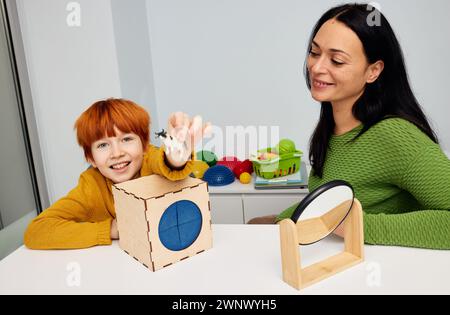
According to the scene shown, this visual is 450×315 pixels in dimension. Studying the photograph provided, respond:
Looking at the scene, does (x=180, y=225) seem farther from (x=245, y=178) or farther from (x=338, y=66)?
(x=245, y=178)

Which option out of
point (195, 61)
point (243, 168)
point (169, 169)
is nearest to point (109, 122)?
point (169, 169)

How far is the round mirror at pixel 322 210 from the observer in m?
0.75

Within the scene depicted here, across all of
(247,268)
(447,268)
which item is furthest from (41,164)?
(447,268)

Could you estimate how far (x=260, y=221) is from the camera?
1.60m

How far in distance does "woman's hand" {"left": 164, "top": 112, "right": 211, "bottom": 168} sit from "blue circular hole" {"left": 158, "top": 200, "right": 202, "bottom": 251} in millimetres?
99

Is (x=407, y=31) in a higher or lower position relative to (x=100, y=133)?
higher

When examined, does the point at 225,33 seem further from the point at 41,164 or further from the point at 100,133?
the point at 100,133

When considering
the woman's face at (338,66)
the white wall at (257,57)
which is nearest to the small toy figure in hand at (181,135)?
the woman's face at (338,66)

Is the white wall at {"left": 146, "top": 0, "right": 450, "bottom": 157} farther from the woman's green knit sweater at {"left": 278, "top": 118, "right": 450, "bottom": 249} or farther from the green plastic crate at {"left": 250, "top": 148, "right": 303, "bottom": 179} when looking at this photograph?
the woman's green knit sweater at {"left": 278, "top": 118, "right": 450, "bottom": 249}

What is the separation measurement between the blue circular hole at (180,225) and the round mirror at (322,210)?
9.0 inches

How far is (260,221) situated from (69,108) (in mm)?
1158

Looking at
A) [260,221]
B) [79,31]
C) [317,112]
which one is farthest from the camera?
[317,112]

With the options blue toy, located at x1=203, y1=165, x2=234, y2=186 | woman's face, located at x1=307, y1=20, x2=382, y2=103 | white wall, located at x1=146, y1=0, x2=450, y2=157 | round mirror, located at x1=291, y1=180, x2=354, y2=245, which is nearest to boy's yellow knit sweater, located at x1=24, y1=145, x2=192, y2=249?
round mirror, located at x1=291, y1=180, x2=354, y2=245

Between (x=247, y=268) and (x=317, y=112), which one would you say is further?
(x=317, y=112)
